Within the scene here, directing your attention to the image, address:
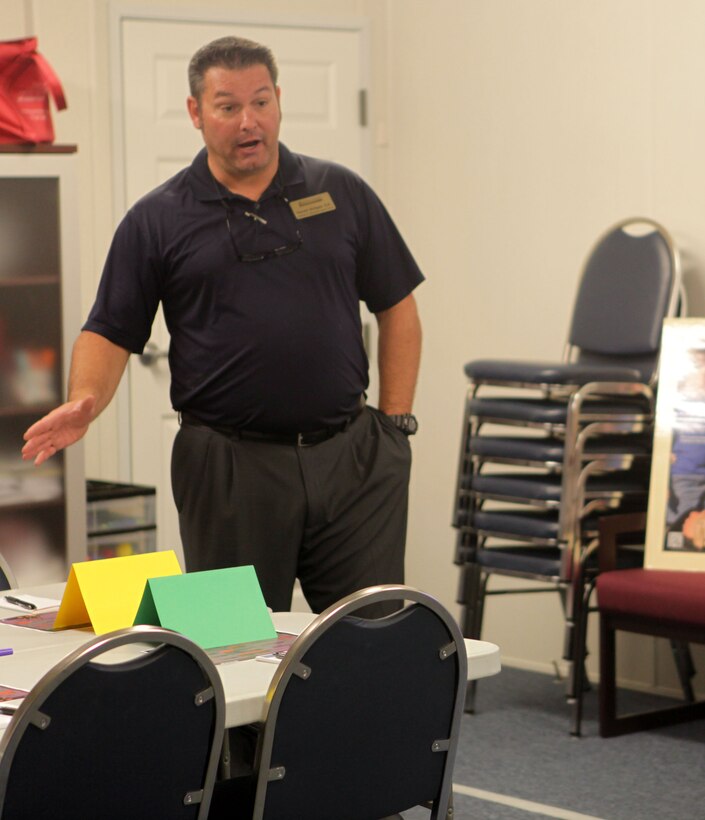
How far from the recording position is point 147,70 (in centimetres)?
508

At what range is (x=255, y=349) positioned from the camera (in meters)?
2.95

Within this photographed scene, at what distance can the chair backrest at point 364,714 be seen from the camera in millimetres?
1899

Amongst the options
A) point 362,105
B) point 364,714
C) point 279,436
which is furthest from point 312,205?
point 362,105

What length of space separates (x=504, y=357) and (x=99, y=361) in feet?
7.84

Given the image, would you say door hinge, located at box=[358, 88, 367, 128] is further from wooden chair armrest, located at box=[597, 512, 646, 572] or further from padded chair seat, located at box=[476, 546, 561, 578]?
wooden chair armrest, located at box=[597, 512, 646, 572]

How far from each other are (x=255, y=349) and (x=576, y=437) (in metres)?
1.50

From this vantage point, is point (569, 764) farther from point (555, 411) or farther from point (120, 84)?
point (120, 84)

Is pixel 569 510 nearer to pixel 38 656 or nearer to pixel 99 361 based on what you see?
pixel 99 361

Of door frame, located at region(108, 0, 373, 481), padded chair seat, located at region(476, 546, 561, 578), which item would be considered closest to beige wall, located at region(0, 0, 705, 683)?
door frame, located at region(108, 0, 373, 481)

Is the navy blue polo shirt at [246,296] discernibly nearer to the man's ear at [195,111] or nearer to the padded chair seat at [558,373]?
the man's ear at [195,111]

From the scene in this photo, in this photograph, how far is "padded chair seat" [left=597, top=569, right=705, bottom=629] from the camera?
387cm

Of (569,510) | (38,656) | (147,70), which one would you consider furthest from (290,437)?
(147,70)

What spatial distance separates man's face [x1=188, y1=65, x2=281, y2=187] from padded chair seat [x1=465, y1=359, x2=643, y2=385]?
147 cm

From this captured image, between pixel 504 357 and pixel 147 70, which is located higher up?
pixel 147 70
